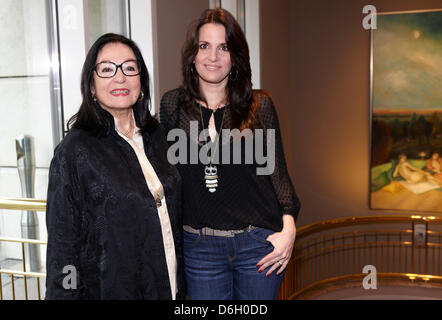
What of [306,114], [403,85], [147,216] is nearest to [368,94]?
[403,85]

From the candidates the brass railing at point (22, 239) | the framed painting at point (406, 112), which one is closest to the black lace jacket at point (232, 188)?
the brass railing at point (22, 239)

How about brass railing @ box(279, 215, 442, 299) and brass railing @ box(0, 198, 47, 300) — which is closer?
brass railing @ box(0, 198, 47, 300)

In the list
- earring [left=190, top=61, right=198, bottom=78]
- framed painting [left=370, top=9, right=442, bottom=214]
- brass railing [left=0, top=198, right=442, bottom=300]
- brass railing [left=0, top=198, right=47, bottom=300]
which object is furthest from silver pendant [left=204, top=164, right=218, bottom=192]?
framed painting [left=370, top=9, right=442, bottom=214]

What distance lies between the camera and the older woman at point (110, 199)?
1477 millimetres

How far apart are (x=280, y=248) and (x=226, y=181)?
39 centimetres

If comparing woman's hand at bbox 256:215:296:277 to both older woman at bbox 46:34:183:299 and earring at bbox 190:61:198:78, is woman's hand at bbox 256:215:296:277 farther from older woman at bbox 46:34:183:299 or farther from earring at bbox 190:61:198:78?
earring at bbox 190:61:198:78

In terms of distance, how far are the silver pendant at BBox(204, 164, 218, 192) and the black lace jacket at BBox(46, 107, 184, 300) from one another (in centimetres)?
34

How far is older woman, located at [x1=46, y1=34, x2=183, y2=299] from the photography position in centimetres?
148

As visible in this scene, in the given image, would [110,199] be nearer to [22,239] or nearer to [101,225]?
[101,225]

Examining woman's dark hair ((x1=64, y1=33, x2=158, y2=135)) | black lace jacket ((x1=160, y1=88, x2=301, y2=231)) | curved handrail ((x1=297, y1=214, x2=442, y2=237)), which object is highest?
woman's dark hair ((x1=64, y1=33, x2=158, y2=135))

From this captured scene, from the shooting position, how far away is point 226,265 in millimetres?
1918

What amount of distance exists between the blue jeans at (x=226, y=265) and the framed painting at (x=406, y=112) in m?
5.26

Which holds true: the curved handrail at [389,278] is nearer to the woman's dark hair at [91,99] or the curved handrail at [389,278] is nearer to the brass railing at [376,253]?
the brass railing at [376,253]

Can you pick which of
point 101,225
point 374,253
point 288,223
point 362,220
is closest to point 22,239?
point 101,225
